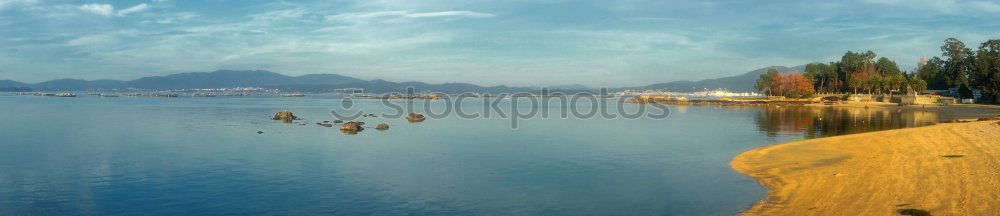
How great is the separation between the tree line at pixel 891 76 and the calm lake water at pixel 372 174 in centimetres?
7569

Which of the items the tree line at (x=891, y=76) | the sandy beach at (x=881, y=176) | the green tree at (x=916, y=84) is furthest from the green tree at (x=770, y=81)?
the sandy beach at (x=881, y=176)

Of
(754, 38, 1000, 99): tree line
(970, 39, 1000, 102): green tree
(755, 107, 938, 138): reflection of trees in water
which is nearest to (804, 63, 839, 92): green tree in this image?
(754, 38, 1000, 99): tree line

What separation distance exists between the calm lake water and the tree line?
7569cm

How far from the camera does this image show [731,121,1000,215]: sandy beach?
1515cm

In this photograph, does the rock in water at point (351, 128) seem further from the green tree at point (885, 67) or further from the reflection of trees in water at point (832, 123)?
the green tree at point (885, 67)

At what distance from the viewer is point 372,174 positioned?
24.0 meters

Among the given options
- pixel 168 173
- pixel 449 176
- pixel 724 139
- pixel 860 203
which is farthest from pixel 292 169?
pixel 724 139

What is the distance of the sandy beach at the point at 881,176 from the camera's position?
1515cm

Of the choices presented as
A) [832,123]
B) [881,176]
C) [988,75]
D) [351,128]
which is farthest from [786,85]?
[881,176]

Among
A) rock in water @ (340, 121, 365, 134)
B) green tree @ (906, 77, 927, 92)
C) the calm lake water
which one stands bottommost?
the calm lake water

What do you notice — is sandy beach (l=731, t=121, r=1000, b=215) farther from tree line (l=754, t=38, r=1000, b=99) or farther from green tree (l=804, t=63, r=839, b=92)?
green tree (l=804, t=63, r=839, b=92)

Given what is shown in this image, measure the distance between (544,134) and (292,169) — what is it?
71.4ft

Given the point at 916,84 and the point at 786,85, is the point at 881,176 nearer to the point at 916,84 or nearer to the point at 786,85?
the point at 916,84

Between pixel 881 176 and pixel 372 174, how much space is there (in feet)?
52.6
